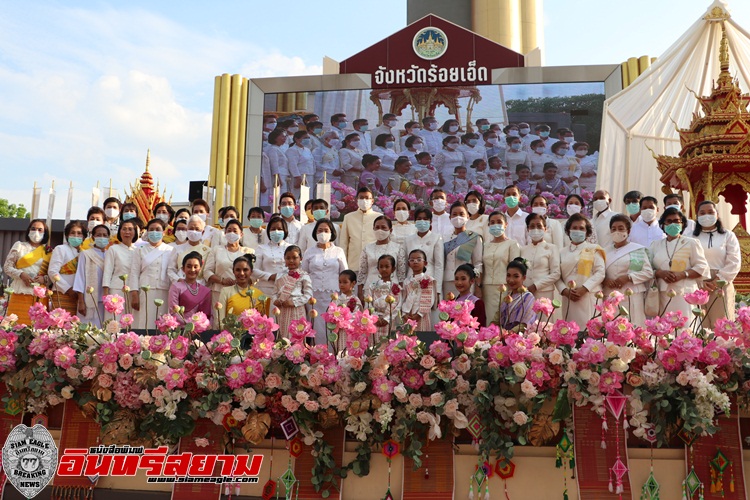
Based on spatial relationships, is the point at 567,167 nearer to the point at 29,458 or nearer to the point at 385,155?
the point at 385,155

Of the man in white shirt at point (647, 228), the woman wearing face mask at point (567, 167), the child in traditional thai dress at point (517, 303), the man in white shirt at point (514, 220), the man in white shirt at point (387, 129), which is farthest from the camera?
the man in white shirt at point (387, 129)

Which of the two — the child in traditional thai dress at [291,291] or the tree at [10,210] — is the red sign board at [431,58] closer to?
the child in traditional thai dress at [291,291]

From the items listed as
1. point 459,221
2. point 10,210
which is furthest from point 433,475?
point 10,210

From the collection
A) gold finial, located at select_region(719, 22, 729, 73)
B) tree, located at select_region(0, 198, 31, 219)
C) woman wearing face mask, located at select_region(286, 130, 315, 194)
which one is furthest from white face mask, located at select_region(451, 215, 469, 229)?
tree, located at select_region(0, 198, 31, 219)

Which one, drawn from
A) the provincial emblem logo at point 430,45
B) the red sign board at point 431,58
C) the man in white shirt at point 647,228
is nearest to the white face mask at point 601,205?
the man in white shirt at point 647,228

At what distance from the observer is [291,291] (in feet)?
16.8

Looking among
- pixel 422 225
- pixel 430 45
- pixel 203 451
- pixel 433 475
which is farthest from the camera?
pixel 430 45

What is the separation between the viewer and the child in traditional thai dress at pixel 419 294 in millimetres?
5039

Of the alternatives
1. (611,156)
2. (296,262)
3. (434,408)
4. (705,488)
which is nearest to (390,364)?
(434,408)

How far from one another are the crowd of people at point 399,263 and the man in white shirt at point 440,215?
0.01 m

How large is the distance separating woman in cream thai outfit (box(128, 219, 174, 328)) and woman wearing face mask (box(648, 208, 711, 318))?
3828mm

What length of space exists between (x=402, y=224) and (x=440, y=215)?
0.42 m

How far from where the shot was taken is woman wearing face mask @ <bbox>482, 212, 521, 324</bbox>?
5.43 metres

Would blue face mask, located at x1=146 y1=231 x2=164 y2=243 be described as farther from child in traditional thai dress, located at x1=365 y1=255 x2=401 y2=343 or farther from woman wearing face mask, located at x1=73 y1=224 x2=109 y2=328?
child in traditional thai dress, located at x1=365 y1=255 x2=401 y2=343
